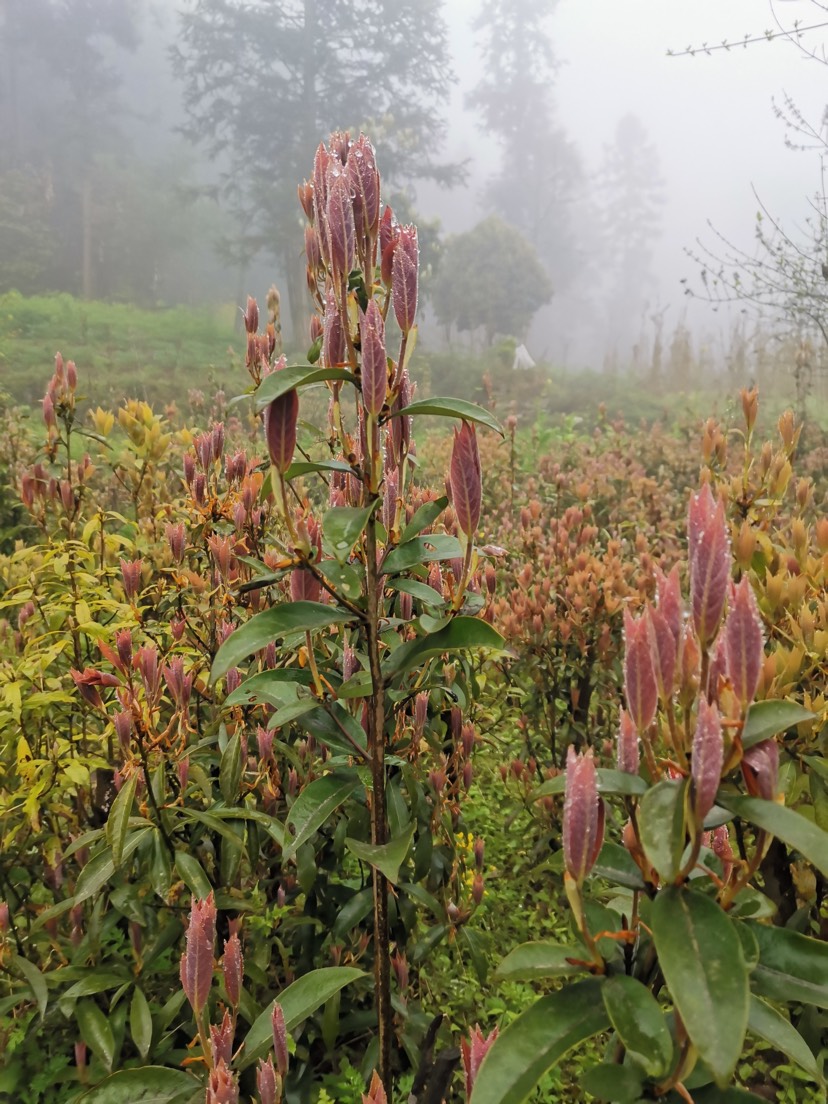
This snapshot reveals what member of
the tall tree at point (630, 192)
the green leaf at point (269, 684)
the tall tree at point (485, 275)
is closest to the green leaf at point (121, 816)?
the green leaf at point (269, 684)

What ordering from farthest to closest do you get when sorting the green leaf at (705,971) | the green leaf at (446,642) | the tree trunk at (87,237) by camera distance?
1. the tree trunk at (87,237)
2. the green leaf at (446,642)
3. the green leaf at (705,971)

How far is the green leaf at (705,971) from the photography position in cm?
45

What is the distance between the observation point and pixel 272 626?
0.85 m

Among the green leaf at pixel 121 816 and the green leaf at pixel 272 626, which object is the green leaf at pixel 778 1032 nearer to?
the green leaf at pixel 272 626

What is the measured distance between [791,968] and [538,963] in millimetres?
211

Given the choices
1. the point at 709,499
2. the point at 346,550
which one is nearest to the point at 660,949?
the point at 709,499

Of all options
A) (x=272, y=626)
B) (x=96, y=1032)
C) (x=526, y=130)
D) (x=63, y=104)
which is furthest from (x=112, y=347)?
(x=526, y=130)

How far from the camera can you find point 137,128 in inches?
1463

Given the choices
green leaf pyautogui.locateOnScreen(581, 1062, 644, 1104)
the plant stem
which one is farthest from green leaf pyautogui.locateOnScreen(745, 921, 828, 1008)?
the plant stem

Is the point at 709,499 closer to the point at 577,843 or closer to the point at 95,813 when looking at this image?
the point at 577,843

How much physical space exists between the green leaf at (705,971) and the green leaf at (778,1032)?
0.46 feet

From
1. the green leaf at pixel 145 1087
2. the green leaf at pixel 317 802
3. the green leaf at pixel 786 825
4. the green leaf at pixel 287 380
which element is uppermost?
the green leaf at pixel 287 380

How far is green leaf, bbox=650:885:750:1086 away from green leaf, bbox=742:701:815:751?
132mm

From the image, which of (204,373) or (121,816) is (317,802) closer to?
(121,816)
